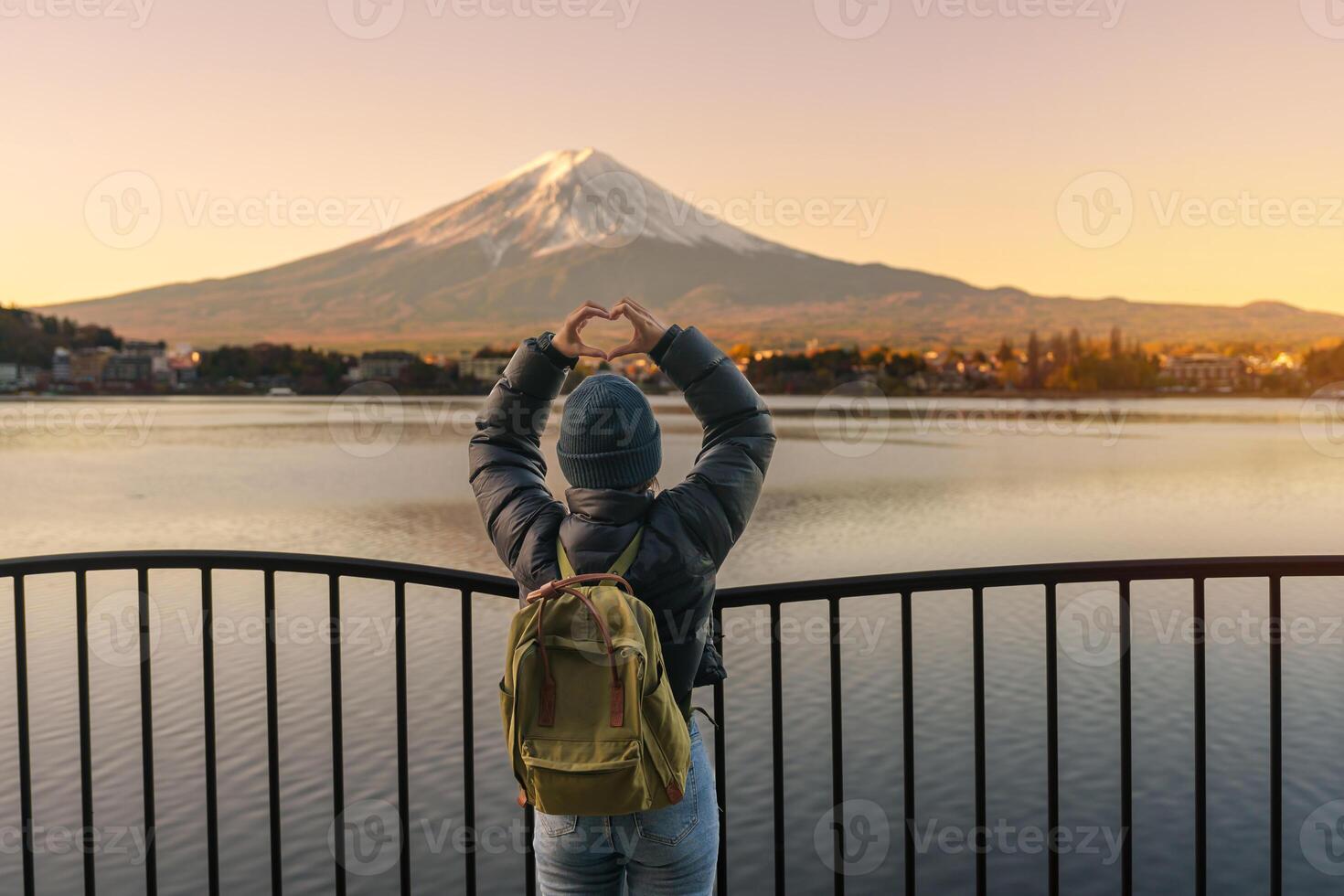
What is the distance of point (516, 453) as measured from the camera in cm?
253

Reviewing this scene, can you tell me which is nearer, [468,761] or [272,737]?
[468,761]

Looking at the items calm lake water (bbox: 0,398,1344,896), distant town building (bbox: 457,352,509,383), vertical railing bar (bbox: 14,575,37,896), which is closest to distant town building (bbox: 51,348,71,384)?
distant town building (bbox: 457,352,509,383)

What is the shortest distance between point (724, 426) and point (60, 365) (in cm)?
17663

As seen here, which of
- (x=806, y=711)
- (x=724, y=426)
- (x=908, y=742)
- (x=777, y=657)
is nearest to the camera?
(x=724, y=426)

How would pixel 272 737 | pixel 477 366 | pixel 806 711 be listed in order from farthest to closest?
pixel 477 366, pixel 806 711, pixel 272 737

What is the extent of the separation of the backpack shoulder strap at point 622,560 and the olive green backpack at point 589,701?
0.10m

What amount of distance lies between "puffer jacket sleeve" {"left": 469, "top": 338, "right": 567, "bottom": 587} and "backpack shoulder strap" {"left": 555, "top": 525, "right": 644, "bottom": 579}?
134 millimetres

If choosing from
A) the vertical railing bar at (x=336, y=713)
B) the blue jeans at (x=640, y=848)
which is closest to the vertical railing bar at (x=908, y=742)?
the blue jeans at (x=640, y=848)

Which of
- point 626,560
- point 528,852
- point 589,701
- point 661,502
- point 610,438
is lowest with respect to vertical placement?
point 528,852

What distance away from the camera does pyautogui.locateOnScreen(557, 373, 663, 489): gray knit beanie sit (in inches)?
84.9

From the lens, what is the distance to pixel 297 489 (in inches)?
2099

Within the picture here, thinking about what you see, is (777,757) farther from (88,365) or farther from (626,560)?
(88,365)

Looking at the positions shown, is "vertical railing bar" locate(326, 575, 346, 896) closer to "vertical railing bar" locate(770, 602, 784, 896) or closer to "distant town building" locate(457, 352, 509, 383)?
"vertical railing bar" locate(770, 602, 784, 896)

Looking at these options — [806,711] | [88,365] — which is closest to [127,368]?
[88,365]
